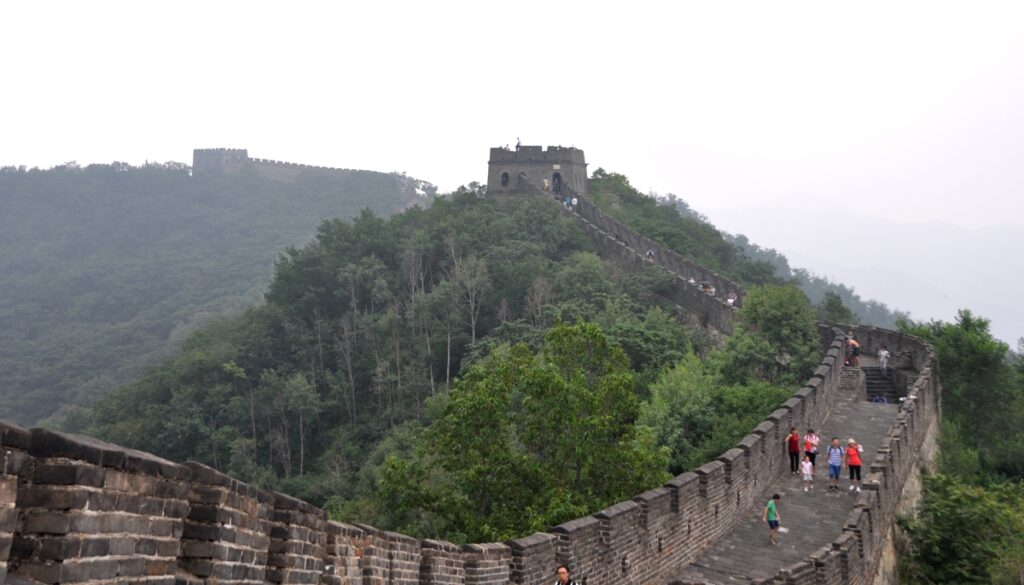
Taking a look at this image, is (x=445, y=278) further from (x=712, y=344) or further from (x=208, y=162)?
(x=208, y=162)

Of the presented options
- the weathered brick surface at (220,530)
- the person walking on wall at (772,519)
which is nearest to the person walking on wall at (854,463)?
the person walking on wall at (772,519)

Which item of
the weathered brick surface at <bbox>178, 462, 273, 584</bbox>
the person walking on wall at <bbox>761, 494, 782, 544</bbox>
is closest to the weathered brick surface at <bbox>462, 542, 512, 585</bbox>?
the weathered brick surface at <bbox>178, 462, 273, 584</bbox>

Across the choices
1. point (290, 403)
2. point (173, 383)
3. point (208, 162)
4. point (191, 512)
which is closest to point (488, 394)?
point (191, 512)

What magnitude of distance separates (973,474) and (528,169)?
1335 inches

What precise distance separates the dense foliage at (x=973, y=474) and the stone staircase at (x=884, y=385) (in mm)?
1411

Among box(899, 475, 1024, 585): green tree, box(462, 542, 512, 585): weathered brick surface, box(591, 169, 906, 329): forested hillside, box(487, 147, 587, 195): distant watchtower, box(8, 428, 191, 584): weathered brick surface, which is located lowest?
box(899, 475, 1024, 585): green tree

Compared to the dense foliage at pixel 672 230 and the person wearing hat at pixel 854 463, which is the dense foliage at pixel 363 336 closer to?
the dense foliage at pixel 672 230

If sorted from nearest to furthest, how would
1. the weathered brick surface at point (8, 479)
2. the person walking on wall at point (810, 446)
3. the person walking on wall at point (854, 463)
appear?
the weathered brick surface at point (8, 479) → the person walking on wall at point (854, 463) → the person walking on wall at point (810, 446)

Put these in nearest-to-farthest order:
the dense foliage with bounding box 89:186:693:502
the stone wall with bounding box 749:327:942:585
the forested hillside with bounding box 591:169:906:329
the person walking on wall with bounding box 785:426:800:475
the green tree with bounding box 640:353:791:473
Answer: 1. the stone wall with bounding box 749:327:942:585
2. the person walking on wall with bounding box 785:426:800:475
3. the green tree with bounding box 640:353:791:473
4. the dense foliage with bounding box 89:186:693:502
5. the forested hillside with bounding box 591:169:906:329

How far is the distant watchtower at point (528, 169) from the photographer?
51594 millimetres

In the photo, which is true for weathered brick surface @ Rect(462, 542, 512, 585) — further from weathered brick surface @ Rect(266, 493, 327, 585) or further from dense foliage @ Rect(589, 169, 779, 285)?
dense foliage @ Rect(589, 169, 779, 285)

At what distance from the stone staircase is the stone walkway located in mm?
5089

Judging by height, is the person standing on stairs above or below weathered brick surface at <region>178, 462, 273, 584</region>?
above

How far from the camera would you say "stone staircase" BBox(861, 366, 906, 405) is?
22.2m
